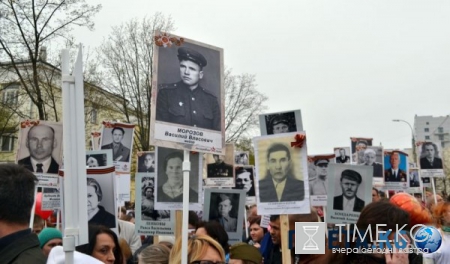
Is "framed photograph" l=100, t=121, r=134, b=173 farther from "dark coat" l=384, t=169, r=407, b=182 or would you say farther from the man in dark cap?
"dark coat" l=384, t=169, r=407, b=182

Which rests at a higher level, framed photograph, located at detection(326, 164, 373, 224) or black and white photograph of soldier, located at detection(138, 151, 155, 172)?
black and white photograph of soldier, located at detection(138, 151, 155, 172)

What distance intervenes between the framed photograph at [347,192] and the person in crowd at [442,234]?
1.02 metres

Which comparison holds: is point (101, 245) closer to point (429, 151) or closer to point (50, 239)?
point (50, 239)

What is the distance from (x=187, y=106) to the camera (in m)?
4.21

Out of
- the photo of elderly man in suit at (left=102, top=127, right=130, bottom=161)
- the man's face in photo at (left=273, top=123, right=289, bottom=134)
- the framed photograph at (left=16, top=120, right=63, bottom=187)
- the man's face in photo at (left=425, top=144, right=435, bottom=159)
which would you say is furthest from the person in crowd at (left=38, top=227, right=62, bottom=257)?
the man's face in photo at (left=425, top=144, right=435, bottom=159)

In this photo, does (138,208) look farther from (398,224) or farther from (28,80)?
(28,80)

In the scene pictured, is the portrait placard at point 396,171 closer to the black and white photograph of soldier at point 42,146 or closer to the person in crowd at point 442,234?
the person in crowd at point 442,234

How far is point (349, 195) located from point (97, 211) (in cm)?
280

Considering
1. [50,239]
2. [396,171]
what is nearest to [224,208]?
[50,239]

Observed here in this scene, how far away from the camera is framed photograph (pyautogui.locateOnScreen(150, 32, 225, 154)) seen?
406 cm

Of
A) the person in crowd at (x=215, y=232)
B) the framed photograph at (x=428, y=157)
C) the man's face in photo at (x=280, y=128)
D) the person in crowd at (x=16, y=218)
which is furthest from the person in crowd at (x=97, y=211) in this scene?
the framed photograph at (x=428, y=157)

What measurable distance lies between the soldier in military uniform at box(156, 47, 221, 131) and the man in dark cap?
208cm

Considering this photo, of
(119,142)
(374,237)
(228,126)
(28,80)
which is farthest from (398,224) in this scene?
(228,126)

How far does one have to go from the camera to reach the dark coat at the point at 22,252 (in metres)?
2.34
